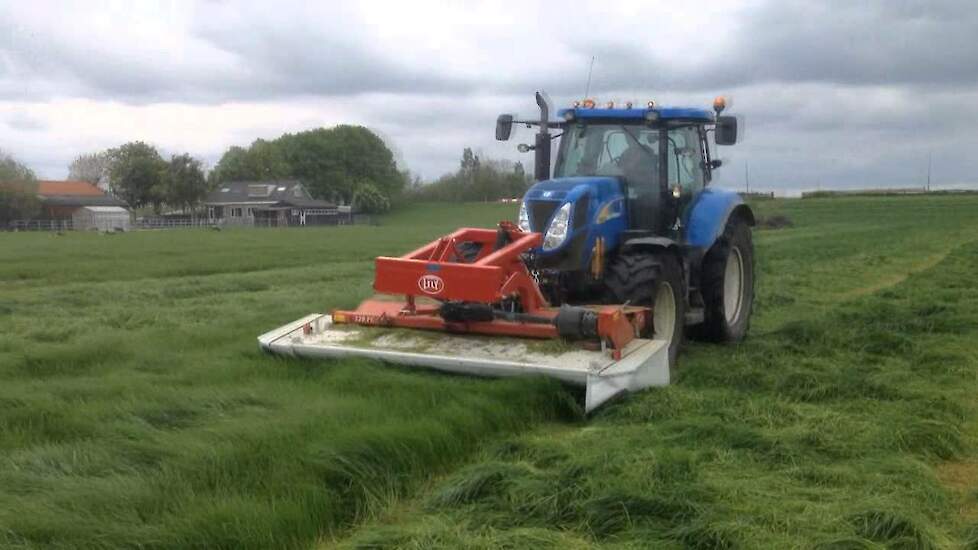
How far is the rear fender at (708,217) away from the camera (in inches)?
374

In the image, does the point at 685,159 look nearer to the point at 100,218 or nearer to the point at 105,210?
the point at 100,218

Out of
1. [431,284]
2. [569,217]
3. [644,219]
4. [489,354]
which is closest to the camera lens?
[489,354]

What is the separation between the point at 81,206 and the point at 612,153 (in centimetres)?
7599

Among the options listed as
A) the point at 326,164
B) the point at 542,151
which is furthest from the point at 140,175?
the point at 542,151

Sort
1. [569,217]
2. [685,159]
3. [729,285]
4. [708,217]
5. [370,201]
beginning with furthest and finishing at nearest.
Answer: [370,201]
[729,285]
[685,159]
[708,217]
[569,217]

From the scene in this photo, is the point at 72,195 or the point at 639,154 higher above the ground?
the point at 639,154

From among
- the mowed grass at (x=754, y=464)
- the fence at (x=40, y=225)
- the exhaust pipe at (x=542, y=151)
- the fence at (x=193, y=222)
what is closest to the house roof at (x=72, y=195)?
the fence at (x=40, y=225)

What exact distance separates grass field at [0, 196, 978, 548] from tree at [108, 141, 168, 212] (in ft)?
233

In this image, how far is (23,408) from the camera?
6066 mm

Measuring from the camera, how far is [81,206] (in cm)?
7856

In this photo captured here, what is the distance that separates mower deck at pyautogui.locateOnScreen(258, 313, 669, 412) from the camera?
6.97 metres

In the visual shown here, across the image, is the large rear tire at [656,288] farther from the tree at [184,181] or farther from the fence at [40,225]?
the tree at [184,181]

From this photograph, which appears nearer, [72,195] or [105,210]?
[105,210]

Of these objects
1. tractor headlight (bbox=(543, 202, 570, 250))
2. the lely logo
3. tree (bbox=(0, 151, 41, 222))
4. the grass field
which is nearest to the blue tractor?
tractor headlight (bbox=(543, 202, 570, 250))
